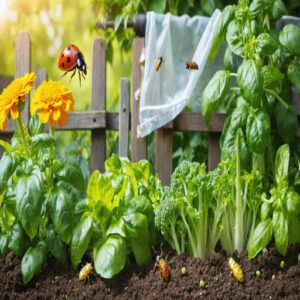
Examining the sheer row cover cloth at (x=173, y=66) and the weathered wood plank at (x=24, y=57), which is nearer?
the sheer row cover cloth at (x=173, y=66)

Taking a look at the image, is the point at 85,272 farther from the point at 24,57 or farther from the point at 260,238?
the point at 24,57

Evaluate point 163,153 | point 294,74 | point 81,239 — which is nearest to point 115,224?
point 81,239

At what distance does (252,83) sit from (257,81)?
0.02 m

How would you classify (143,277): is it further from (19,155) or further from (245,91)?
(245,91)

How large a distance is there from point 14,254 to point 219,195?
0.76m

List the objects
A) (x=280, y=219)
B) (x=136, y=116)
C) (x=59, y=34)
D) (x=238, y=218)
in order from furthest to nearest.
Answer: (x=59, y=34)
(x=136, y=116)
(x=238, y=218)
(x=280, y=219)

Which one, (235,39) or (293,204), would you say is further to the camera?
(235,39)

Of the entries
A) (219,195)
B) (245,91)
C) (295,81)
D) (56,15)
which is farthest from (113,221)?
(56,15)

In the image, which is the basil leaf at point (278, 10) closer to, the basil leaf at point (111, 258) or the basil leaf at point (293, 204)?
the basil leaf at point (293, 204)

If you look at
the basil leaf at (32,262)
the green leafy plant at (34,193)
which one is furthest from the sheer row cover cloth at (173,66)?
the basil leaf at (32,262)

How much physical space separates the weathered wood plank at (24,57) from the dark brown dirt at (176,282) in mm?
946

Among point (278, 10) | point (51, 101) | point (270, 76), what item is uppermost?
point (278, 10)

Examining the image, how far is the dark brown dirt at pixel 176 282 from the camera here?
1.93m

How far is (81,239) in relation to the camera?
204 centimetres
